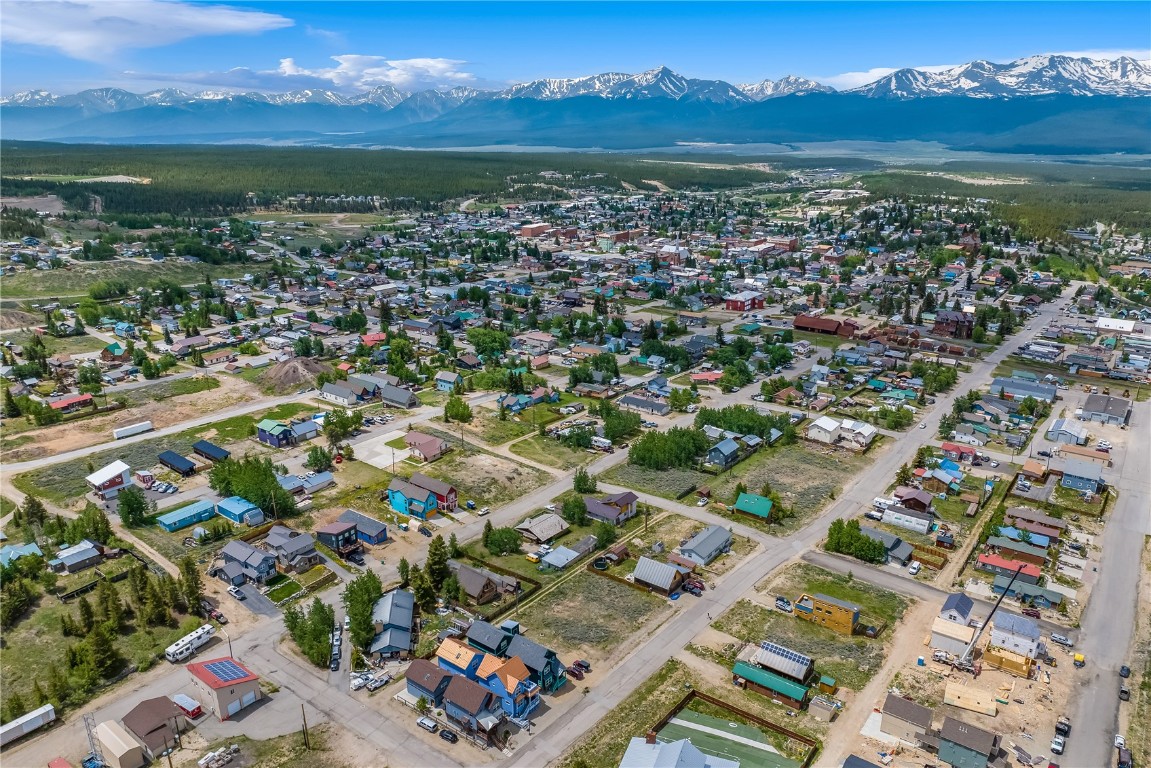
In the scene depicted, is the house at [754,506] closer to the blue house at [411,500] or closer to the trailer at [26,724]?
the blue house at [411,500]

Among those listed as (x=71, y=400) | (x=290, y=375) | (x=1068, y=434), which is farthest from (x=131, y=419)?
(x=1068, y=434)

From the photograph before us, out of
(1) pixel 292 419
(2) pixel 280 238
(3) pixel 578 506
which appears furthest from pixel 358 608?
(2) pixel 280 238

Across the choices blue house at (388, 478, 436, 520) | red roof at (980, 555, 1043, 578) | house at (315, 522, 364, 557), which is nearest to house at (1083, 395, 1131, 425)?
red roof at (980, 555, 1043, 578)

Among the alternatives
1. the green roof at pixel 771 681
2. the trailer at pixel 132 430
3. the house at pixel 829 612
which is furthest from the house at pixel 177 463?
the house at pixel 829 612

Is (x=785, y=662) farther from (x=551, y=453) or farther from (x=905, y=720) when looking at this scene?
(x=551, y=453)

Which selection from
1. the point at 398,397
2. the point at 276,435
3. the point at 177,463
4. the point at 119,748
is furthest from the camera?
the point at 398,397

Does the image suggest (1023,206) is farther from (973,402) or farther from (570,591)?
(570,591)

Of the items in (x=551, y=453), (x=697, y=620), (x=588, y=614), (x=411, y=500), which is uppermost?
(x=411, y=500)
